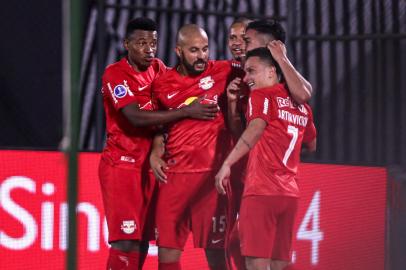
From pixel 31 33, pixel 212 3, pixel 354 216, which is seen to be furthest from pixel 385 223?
pixel 31 33

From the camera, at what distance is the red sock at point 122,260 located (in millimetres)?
5590

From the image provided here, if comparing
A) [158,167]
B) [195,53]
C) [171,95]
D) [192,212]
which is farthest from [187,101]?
[192,212]

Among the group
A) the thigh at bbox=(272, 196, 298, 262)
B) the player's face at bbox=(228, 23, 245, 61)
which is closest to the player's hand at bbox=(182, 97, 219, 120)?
the player's face at bbox=(228, 23, 245, 61)

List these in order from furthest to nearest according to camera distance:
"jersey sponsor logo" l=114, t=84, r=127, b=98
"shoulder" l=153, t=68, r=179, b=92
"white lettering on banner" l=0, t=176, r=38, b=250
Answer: "white lettering on banner" l=0, t=176, r=38, b=250
"jersey sponsor logo" l=114, t=84, r=127, b=98
"shoulder" l=153, t=68, r=179, b=92

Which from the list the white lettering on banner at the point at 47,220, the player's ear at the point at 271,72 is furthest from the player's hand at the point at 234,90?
the white lettering on banner at the point at 47,220

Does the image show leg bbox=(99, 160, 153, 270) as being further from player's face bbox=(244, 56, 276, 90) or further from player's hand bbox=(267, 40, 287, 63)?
player's hand bbox=(267, 40, 287, 63)

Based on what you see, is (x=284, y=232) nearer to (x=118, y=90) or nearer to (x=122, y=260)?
(x=122, y=260)

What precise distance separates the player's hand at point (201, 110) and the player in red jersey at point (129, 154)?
36cm

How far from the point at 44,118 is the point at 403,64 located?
2.78m

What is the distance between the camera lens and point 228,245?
546 centimetres

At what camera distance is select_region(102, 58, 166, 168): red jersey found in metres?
5.60

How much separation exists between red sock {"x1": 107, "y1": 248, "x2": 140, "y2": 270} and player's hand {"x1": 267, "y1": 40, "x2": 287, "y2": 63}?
1465 mm

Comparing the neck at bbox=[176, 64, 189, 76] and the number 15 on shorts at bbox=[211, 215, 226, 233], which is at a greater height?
the neck at bbox=[176, 64, 189, 76]

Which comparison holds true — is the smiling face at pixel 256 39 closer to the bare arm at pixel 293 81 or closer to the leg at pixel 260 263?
the bare arm at pixel 293 81
